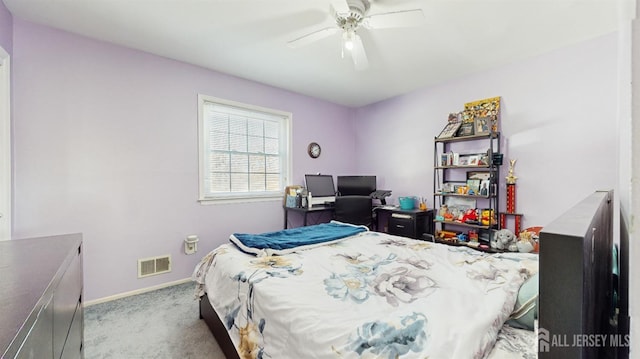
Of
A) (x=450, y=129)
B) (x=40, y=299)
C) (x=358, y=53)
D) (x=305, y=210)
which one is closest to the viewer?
(x=40, y=299)

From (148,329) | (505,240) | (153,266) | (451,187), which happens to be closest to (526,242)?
(505,240)

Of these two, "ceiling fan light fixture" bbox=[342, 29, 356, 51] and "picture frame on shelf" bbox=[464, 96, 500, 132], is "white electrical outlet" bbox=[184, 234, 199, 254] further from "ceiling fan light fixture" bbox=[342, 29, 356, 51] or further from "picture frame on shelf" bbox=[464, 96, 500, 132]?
Result: "picture frame on shelf" bbox=[464, 96, 500, 132]

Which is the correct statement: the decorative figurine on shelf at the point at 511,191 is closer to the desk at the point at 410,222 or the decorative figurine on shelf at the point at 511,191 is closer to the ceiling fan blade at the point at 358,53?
the desk at the point at 410,222

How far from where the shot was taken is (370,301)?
4.09 ft

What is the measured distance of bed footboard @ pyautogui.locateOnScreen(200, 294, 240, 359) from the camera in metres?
1.68

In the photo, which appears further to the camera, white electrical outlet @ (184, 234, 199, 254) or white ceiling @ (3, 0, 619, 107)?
white electrical outlet @ (184, 234, 199, 254)

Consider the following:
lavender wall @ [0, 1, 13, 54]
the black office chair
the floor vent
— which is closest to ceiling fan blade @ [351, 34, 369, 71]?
the black office chair

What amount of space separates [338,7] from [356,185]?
8.90ft

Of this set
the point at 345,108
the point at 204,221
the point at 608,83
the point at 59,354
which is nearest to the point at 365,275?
the point at 59,354

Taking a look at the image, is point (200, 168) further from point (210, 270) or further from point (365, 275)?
point (365, 275)

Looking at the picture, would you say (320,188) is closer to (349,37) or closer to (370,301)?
(349,37)

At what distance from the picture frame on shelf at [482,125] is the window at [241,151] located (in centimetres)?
243

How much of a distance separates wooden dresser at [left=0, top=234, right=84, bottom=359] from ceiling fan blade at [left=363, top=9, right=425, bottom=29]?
2.25m

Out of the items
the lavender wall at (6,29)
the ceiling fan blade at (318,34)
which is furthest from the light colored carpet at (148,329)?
the ceiling fan blade at (318,34)
